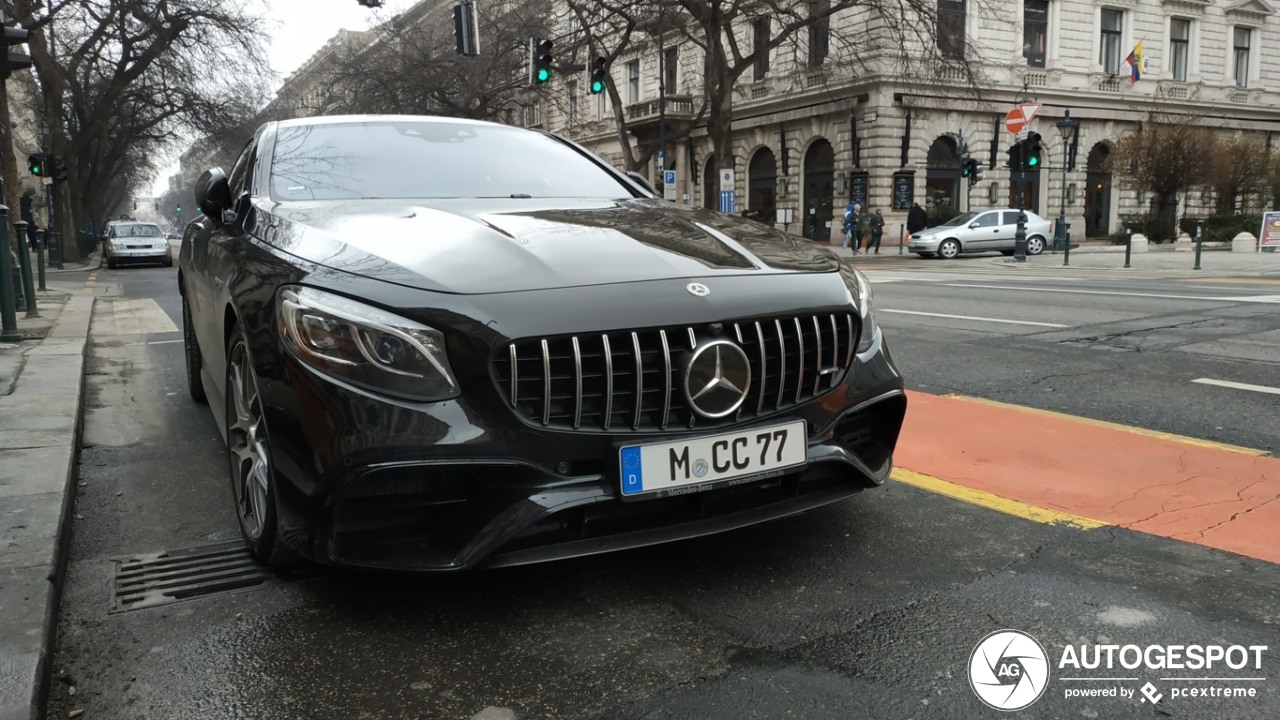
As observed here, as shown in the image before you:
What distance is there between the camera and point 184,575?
306 centimetres

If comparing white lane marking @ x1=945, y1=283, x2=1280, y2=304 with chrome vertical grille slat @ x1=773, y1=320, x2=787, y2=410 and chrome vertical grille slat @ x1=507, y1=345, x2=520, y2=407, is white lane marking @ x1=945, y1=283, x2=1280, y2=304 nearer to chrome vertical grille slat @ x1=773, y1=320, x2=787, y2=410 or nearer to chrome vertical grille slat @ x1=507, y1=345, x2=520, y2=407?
chrome vertical grille slat @ x1=773, y1=320, x2=787, y2=410

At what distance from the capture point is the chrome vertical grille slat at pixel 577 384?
8.09 feet

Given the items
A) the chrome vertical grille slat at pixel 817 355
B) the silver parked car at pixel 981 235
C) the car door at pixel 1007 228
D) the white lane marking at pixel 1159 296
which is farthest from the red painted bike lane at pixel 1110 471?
the car door at pixel 1007 228

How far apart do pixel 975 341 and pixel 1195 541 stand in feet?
16.9

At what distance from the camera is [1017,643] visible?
2.42 metres

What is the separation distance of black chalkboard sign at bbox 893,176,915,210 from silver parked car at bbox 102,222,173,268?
78.6 feet

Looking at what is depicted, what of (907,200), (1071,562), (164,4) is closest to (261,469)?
(1071,562)

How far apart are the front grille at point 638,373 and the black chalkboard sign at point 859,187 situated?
32.1 m

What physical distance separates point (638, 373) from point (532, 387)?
280 millimetres

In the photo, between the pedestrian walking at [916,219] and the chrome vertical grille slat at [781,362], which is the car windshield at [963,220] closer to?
the pedestrian walking at [916,219]

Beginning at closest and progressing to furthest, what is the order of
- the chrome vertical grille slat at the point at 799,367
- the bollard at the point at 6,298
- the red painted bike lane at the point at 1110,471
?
1. the chrome vertical grille slat at the point at 799,367
2. the red painted bike lane at the point at 1110,471
3. the bollard at the point at 6,298

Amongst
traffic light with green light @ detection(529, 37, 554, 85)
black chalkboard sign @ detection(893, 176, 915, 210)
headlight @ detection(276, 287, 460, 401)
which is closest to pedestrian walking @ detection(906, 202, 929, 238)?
black chalkboard sign @ detection(893, 176, 915, 210)

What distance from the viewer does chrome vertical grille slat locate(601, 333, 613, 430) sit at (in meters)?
2.49

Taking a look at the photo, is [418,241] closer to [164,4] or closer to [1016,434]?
[1016,434]
